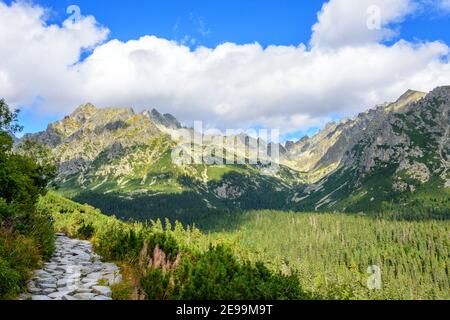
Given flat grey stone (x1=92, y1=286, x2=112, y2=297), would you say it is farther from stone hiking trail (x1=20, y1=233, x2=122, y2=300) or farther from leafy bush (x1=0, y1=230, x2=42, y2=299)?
leafy bush (x1=0, y1=230, x2=42, y2=299)

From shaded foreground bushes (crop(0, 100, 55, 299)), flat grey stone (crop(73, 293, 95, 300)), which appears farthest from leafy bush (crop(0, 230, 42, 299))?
flat grey stone (crop(73, 293, 95, 300))

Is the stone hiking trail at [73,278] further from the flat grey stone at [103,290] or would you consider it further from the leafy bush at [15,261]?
the leafy bush at [15,261]

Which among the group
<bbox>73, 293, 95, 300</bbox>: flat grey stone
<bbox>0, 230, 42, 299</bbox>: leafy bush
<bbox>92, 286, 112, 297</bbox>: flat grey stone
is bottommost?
<bbox>73, 293, 95, 300</bbox>: flat grey stone

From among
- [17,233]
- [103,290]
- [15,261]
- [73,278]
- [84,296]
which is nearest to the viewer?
[84,296]

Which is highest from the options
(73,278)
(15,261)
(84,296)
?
(15,261)

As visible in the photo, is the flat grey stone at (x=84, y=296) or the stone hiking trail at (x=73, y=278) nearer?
the flat grey stone at (x=84, y=296)

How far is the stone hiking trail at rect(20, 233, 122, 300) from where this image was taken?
15817 mm

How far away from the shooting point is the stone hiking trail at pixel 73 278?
51.9ft

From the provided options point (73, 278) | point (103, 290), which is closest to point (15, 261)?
point (73, 278)

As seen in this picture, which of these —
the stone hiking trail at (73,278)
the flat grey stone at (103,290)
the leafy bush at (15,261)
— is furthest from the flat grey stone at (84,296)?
the leafy bush at (15,261)

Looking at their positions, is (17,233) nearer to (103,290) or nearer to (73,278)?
(73,278)

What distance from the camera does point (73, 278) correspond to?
739 inches

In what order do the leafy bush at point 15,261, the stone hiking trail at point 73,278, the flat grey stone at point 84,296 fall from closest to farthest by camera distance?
the leafy bush at point 15,261
the flat grey stone at point 84,296
the stone hiking trail at point 73,278
